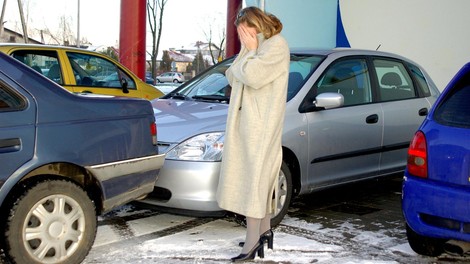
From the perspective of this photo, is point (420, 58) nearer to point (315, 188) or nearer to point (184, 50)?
point (315, 188)

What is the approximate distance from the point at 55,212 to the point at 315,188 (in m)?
2.38

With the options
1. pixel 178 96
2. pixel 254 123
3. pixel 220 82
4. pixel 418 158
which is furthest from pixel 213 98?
pixel 418 158

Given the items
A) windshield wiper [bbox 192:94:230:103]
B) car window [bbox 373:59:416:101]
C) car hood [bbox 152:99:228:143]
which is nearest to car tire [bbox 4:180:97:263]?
car hood [bbox 152:99:228:143]

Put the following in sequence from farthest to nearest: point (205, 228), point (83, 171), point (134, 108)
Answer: point (205, 228), point (134, 108), point (83, 171)

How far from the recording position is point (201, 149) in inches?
174

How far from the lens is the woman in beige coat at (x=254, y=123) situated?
380 cm

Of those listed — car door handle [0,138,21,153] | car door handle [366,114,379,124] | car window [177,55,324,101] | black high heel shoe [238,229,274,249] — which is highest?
car window [177,55,324,101]

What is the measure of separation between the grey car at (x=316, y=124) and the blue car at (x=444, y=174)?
1.18 m

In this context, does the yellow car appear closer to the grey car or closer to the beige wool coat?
the grey car

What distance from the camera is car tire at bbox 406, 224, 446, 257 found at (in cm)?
407

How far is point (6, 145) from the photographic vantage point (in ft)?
10.7

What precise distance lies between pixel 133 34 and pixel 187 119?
14.1 m

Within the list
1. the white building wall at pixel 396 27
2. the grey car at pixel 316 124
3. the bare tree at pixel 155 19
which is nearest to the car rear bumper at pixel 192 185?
the grey car at pixel 316 124

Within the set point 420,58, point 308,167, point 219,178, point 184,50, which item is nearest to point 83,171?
point 219,178
